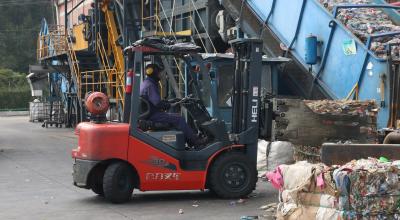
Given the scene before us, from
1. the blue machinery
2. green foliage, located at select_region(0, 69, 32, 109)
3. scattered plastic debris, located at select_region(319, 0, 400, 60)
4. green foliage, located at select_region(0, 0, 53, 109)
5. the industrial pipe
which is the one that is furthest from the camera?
green foliage, located at select_region(0, 0, 53, 109)

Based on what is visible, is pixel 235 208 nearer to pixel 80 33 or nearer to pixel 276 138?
pixel 276 138

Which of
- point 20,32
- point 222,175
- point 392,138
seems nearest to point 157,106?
point 222,175

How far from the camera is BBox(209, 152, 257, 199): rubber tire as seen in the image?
980 centimetres

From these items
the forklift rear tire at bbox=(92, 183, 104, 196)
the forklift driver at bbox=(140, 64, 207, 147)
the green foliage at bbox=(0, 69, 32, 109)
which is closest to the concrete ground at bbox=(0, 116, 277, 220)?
the forklift rear tire at bbox=(92, 183, 104, 196)

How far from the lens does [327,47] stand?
46.4ft

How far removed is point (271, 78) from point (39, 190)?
19.7 ft

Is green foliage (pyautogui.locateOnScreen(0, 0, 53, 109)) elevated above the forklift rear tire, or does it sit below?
above

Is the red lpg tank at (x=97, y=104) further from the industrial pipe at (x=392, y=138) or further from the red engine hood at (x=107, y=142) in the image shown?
the industrial pipe at (x=392, y=138)

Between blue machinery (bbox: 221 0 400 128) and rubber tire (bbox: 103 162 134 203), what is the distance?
5.56m

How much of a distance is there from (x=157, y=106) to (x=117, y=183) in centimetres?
127

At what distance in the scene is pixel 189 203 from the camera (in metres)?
9.65

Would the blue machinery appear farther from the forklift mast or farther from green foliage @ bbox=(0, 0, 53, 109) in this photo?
green foliage @ bbox=(0, 0, 53, 109)

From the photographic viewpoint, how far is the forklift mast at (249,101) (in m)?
10.2

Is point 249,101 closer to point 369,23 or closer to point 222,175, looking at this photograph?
point 222,175
